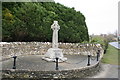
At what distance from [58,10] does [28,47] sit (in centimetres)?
626

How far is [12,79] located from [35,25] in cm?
809

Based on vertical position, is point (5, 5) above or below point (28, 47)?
above

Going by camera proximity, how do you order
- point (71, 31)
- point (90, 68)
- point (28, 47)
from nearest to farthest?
point (90, 68) → point (28, 47) → point (71, 31)

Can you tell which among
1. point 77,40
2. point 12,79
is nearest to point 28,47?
point 77,40

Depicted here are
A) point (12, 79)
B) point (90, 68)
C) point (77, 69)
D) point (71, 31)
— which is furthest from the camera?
point (71, 31)

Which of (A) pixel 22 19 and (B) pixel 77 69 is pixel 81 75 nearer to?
(B) pixel 77 69

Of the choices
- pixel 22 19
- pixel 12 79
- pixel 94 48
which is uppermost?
pixel 22 19

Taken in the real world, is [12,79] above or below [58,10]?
below

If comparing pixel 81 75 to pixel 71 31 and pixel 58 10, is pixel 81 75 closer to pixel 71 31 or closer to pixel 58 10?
pixel 71 31

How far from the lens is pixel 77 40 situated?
16.6 meters

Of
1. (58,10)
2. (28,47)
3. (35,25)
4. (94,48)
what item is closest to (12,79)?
(28,47)

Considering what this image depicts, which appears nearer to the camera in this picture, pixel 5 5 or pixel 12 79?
pixel 12 79

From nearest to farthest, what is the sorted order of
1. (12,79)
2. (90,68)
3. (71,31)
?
(12,79) < (90,68) < (71,31)

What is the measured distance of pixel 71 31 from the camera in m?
16.1
